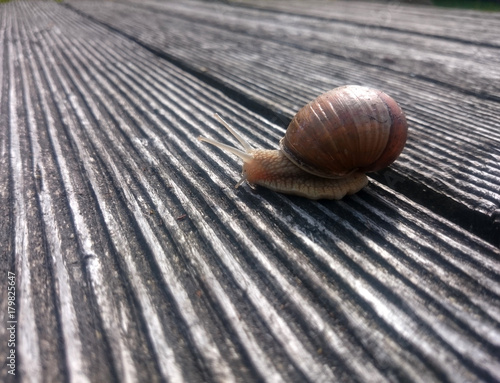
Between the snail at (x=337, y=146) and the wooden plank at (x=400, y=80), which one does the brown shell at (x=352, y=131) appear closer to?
the snail at (x=337, y=146)

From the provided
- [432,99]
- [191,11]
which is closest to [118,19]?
[191,11]

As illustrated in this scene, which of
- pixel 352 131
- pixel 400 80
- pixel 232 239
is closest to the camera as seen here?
pixel 232 239

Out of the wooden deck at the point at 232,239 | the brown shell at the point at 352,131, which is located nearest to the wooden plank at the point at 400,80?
the wooden deck at the point at 232,239

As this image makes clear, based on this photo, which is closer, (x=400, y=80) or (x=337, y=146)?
(x=337, y=146)

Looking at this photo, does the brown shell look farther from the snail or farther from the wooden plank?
the wooden plank

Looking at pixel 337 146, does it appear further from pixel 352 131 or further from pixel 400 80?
pixel 400 80

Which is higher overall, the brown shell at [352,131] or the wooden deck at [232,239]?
the brown shell at [352,131]

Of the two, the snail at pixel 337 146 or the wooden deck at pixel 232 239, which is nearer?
the wooden deck at pixel 232 239

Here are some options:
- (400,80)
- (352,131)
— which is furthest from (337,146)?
(400,80)
